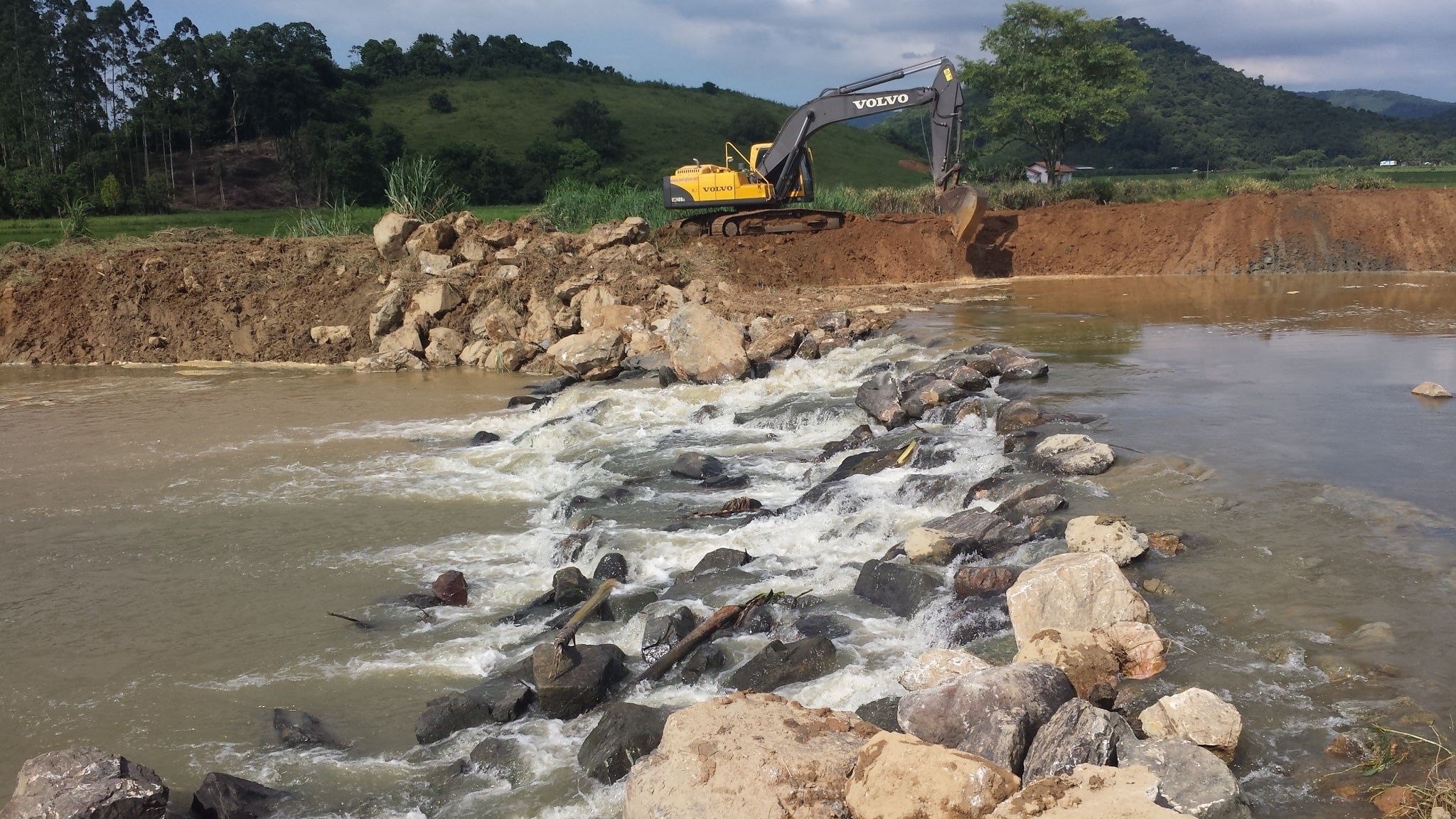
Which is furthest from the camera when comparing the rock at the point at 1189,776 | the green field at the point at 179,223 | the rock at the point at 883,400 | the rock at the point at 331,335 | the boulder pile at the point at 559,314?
the green field at the point at 179,223

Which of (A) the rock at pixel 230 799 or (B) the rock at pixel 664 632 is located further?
(B) the rock at pixel 664 632

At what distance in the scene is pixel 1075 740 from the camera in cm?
418

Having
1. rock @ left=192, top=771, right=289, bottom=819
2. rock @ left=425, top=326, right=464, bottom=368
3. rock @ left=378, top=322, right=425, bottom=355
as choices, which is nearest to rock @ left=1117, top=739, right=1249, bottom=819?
rock @ left=192, top=771, right=289, bottom=819

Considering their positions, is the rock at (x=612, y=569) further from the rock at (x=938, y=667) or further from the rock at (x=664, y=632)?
the rock at (x=938, y=667)

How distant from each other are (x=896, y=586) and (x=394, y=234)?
54.3 ft

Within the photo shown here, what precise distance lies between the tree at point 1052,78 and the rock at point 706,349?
80.0 ft

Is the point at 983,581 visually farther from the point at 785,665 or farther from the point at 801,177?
the point at 801,177

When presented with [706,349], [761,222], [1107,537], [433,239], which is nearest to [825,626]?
[1107,537]

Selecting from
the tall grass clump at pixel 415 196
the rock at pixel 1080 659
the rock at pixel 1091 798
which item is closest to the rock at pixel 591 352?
the tall grass clump at pixel 415 196

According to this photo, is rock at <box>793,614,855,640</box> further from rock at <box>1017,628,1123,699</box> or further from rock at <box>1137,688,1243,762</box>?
rock at <box>1137,688,1243,762</box>

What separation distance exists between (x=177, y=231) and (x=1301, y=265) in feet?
88.7

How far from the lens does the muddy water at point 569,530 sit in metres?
5.41

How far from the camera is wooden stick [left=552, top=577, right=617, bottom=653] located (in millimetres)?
6371

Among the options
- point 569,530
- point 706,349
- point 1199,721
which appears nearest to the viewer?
point 1199,721
